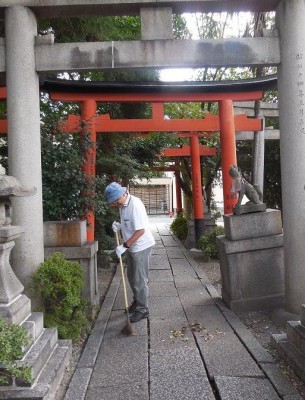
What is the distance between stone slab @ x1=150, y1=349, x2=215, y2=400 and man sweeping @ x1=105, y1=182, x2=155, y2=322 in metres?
1.02

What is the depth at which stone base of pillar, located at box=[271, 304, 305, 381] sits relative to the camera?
319cm

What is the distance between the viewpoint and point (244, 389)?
2.99m

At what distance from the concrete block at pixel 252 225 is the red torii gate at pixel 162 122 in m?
1.19

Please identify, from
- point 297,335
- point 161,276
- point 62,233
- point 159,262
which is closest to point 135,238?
point 62,233

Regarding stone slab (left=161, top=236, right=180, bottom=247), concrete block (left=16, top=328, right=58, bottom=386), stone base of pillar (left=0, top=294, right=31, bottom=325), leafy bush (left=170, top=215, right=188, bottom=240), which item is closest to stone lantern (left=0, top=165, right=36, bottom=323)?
stone base of pillar (left=0, top=294, right=31, bottom=325)

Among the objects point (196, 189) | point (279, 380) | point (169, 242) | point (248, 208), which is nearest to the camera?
point (279, 380)

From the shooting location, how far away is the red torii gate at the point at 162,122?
7008 mm

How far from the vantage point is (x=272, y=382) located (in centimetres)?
310

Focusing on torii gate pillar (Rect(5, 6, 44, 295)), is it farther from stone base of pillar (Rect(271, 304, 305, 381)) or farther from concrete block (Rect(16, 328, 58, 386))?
stone base of pillar (Rect(271, 304, 305, 381))

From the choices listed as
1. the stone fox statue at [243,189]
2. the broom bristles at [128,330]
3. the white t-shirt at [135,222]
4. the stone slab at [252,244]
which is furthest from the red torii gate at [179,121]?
the broom bristles at [128,330]

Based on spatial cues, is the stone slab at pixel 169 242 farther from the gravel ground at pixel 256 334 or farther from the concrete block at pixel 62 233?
the concrete block at pixel 62 233

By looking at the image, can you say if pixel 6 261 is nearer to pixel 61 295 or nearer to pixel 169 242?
pixel 61 295

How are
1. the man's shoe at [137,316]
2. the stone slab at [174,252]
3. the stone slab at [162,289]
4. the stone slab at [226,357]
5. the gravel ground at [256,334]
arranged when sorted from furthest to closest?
1. the stone slab at [174,252]
2. the stone slab at [162,289]
3. the man's shoe at [137,316]
4. the stone slab at [226,357]
5. the gravel ground at [256,334]

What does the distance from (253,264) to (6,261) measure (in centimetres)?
330
